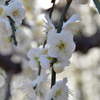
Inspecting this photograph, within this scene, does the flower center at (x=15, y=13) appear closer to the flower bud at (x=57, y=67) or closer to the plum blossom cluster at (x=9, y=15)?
the plum blossom cluster at (x=9, y=15)

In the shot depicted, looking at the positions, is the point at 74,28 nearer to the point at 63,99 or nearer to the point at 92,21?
the point at 63,99

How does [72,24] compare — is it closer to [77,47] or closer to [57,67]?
[57,67]

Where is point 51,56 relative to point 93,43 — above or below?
above

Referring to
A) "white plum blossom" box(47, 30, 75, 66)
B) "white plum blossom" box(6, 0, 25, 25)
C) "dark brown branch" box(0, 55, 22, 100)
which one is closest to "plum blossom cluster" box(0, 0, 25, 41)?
"white plum blossom" box(6, 0, 25, 25)

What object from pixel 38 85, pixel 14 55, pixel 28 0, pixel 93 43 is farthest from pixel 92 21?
pixel 38 85

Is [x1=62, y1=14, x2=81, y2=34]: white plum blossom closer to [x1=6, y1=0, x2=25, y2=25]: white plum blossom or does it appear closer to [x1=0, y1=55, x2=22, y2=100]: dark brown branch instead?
[x1=6, y1=0, x2=25, y2=25]: white plum blossom

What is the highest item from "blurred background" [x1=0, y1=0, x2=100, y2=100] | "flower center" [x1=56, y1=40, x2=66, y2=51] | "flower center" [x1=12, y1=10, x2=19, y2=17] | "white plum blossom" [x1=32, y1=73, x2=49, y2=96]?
"flower center" [x1=12, y1=10, x2=19, y2=17]
